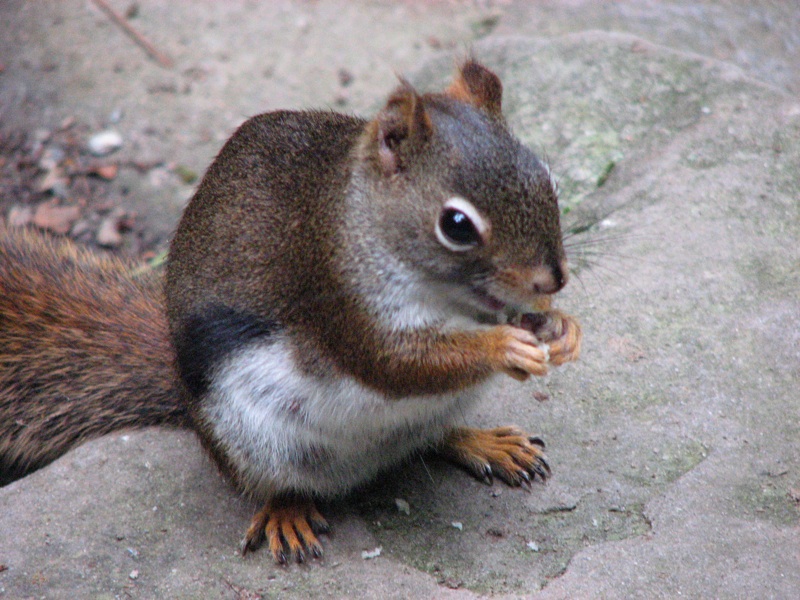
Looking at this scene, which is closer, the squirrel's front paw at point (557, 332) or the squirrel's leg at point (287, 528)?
the squirrel's front paw at point (557, 332)

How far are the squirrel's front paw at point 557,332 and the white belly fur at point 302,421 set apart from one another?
26 centimetres

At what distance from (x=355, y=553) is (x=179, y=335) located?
0.88 metres

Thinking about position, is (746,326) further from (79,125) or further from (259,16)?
(259,16)

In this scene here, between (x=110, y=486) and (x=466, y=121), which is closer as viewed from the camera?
(x=466, y=121)

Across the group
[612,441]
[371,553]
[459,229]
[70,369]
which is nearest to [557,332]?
[459,229]

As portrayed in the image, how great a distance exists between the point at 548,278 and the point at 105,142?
4221 mm

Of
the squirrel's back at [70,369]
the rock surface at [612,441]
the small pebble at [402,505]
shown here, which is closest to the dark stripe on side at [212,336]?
the squirrel's back at [70,369]

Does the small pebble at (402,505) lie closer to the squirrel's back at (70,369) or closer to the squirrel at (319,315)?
the squirrel at (319,315)

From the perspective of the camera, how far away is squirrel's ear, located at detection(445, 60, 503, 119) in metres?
2.69

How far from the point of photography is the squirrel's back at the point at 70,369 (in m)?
3.10

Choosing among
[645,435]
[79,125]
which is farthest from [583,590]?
[79,125]

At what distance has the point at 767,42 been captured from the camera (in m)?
6.22

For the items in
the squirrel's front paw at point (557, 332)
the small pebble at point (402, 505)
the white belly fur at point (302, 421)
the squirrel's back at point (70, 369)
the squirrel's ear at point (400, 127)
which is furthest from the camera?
the squirrel's back at point (70, 369)

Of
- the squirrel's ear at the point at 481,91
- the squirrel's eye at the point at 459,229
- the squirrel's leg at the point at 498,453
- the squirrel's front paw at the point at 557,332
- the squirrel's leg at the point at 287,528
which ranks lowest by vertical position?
the squirrel's leg at the point at 287,528
